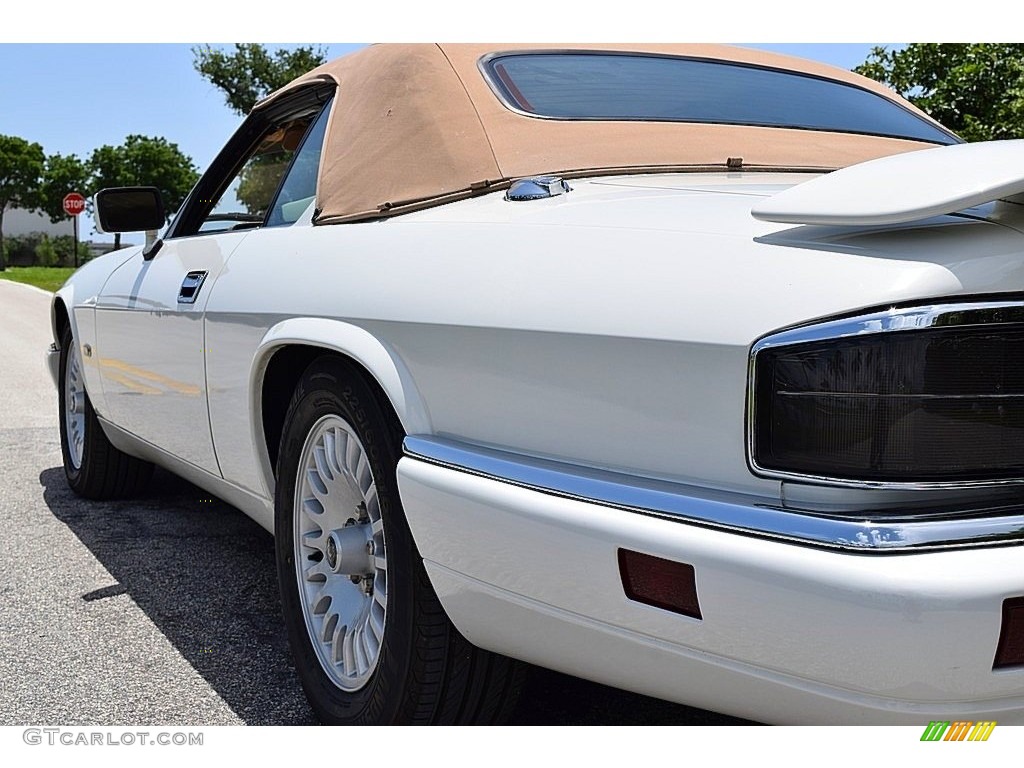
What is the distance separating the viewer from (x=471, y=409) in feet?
6.80

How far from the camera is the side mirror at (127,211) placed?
13.4 feet

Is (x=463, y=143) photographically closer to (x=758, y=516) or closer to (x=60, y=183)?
(x=758, y=516)

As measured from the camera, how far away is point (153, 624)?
3375 millimetres

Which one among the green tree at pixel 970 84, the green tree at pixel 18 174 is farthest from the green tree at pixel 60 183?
the green tree at pixel 970 84

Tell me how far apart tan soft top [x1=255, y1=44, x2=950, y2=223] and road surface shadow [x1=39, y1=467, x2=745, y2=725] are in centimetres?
111

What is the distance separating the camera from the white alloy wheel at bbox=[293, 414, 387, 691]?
2461 millimetres

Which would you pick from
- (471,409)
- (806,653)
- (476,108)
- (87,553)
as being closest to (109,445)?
(87,553)

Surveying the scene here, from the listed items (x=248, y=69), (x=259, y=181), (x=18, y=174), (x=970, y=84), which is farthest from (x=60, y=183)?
(x=259, y=181)

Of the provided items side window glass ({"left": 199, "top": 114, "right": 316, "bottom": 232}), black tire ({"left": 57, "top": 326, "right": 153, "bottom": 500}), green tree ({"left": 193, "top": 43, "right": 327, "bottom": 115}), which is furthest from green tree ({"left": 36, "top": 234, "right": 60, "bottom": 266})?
side window glass ({"left": 199, "top": 114, "right": 316, "bottom": 232})

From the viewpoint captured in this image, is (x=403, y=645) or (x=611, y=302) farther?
(x=403, y=645)

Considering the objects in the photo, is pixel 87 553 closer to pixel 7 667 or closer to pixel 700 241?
pixel 7 667
